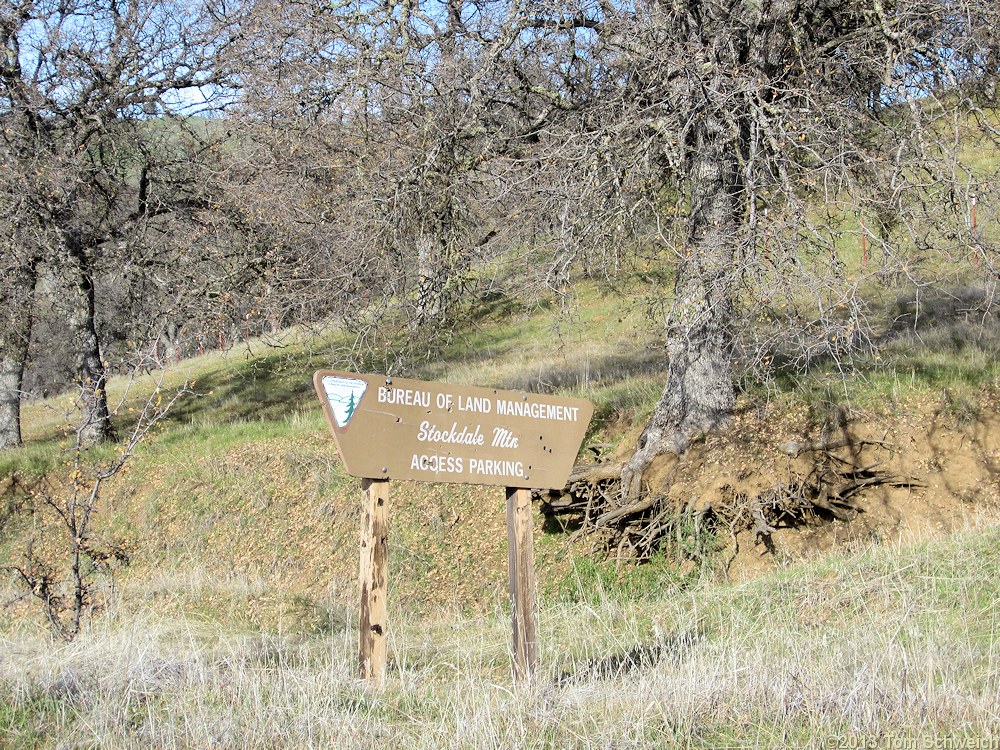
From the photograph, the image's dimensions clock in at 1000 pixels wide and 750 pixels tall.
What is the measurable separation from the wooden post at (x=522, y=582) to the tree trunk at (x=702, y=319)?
10.8ft

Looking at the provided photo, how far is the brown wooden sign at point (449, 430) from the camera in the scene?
4.75 m

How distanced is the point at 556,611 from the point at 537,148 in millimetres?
4774

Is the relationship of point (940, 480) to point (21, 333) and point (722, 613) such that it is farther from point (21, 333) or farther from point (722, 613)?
point (21, 333)

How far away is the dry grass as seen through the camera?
13.3ft

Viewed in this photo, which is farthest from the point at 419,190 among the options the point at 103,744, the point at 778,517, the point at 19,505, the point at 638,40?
the point at 19,505

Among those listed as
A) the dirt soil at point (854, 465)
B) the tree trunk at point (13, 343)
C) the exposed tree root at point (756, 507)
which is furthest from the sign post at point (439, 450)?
the tree trunk at point (13, 343)

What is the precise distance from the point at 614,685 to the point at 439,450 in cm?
145

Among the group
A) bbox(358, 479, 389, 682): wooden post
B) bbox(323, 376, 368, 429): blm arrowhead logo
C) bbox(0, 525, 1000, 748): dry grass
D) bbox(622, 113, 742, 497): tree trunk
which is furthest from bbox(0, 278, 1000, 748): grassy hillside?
bbox(323, 376, 368, 429): blm arrowhead logo

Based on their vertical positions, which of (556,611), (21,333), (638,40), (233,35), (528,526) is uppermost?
(233,35)

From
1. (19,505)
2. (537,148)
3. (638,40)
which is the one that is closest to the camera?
(638,40)

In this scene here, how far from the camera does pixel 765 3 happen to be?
8.56 m

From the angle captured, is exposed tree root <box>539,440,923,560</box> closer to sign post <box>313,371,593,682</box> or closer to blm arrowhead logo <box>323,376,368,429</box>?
sign post <box>313,371,593,682</box>

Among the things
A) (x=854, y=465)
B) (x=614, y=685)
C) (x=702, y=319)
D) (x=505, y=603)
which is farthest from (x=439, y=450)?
(x=854, y=465)

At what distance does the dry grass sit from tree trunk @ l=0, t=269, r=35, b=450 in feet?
29.5
